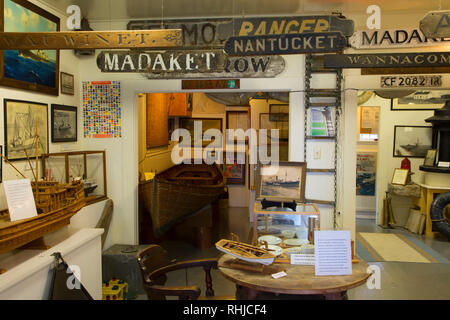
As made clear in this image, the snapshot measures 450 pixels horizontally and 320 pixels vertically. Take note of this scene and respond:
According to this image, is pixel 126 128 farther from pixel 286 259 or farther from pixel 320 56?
pixel 286 259

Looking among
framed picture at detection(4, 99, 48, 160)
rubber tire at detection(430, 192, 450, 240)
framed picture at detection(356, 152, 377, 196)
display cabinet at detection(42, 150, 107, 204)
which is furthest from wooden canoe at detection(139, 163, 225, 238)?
rubber tire at detection(430, 192, 450, 240)

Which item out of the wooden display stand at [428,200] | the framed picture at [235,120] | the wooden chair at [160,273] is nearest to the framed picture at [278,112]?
the framed picture at [235,120]

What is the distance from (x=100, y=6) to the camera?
482 centimetres

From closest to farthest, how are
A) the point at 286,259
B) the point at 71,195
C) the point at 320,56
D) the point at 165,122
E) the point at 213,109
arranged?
1. the point at 286,259
2. the point at 71,195
3. the point at 320,56
4. the point at 165,122
5. the point at 213,109

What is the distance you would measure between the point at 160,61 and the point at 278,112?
16.8ft

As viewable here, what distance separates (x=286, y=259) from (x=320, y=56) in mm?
3272

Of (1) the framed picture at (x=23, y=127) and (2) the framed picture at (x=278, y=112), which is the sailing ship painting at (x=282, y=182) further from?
(2) the framed picture at (x=278, y=112)

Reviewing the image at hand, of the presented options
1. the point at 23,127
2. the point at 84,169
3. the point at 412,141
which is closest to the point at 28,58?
the point at 23,127

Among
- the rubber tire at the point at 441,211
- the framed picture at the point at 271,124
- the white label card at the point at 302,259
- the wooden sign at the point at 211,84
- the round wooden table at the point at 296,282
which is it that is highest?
the wooden sign at the point at 211,84

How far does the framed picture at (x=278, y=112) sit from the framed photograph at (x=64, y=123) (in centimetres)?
452

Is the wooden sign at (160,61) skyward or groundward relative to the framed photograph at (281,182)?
skyward

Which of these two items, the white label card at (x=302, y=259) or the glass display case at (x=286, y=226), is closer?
the white label card at (x=302, y=259)

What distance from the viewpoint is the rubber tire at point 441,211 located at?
649cm

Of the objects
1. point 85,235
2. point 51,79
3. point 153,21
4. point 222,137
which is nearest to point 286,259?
point 85,235
